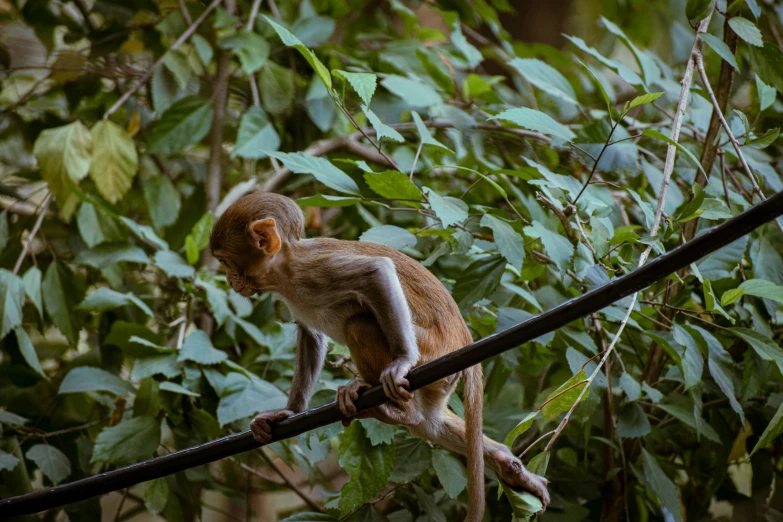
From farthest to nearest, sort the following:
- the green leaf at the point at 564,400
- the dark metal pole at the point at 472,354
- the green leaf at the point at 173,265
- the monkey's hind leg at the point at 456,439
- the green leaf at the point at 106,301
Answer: the green leaf at the point at 173,265
the green leaf at the point at 106,301
the monkey's hind leg at the point at 456,439
the green leaf at the point at 564,400
the dark metal pole at the point at 472,354

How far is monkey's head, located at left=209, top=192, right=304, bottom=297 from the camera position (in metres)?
2.66

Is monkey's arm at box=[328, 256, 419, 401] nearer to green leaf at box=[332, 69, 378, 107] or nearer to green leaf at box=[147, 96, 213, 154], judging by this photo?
green leaf at box=[332, 69, 378, 107]

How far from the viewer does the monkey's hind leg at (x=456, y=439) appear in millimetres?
2227

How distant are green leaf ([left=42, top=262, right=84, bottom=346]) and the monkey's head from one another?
1.25 metres

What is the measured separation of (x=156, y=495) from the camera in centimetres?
288

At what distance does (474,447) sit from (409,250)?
120cm

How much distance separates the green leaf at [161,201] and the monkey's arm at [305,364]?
1.49 meters

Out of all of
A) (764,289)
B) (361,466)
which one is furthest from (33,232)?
(764,289)

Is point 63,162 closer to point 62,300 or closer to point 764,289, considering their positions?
point 62,300

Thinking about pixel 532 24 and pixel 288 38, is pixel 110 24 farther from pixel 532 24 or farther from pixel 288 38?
pixel 532 24

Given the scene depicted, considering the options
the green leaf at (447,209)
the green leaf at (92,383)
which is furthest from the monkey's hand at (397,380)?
the green leaf at (92,383)

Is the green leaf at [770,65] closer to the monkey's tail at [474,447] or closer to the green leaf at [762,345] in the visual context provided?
the green leaf at [762,345]

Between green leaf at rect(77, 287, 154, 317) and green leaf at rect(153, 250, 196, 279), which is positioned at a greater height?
green leaf at rect(153, 250, 196, 279)

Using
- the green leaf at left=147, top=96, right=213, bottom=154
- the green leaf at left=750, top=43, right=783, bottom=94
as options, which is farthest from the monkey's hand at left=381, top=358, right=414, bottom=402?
the green leaf at left=147, top=96, right=213, bottom=154
